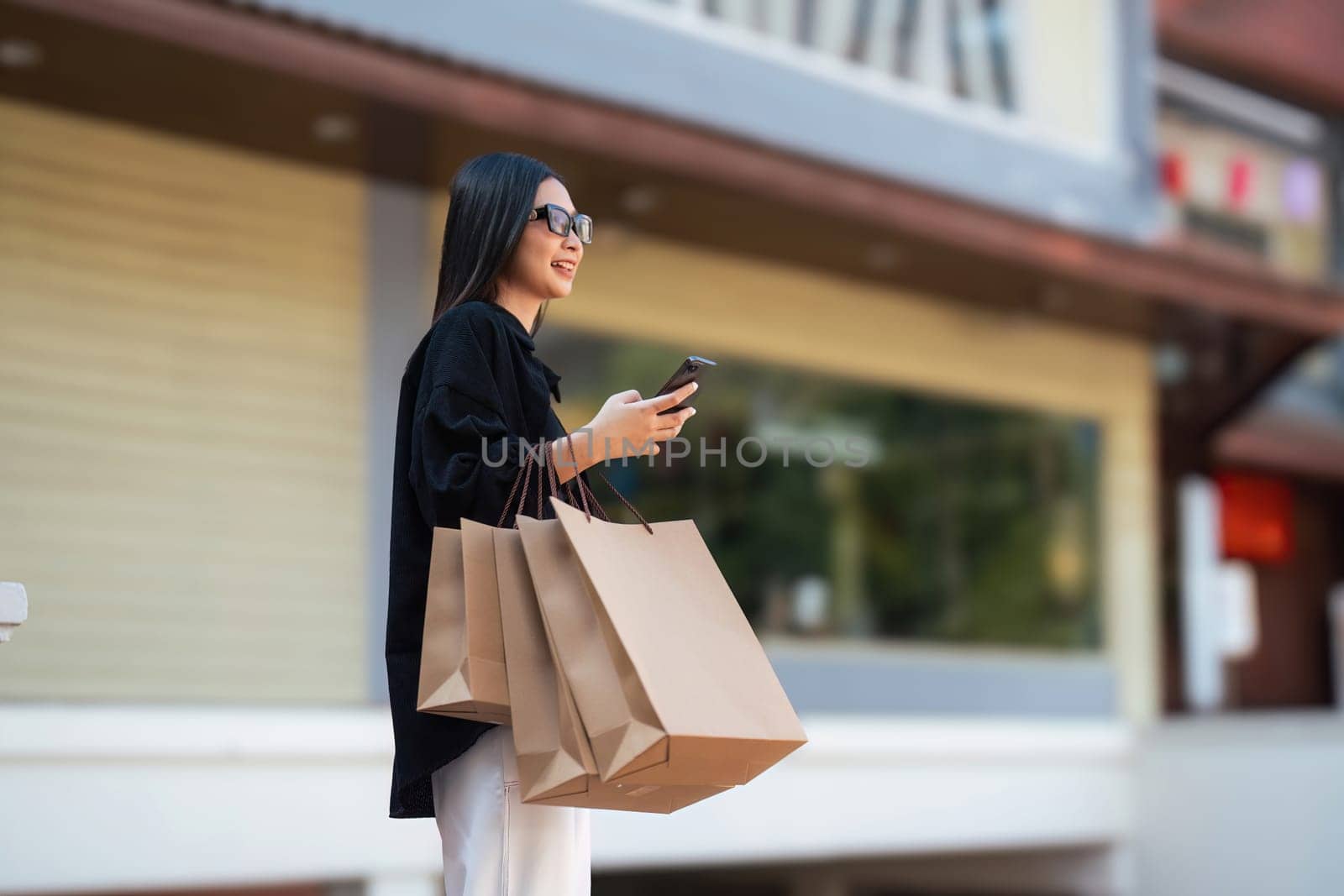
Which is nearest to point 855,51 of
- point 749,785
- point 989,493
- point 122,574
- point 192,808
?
point 989,493

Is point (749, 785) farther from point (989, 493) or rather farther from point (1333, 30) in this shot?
point (1333, 30)

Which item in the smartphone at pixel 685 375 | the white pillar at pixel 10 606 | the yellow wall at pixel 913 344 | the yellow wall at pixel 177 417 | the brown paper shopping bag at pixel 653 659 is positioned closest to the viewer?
the brown paper shopping bag at pixel 653 659

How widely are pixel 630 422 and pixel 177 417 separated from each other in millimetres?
4391

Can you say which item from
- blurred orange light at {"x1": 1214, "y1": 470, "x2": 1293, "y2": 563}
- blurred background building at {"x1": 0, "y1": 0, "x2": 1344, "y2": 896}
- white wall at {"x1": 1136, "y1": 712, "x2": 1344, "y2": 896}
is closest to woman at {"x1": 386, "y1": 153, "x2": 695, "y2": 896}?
blurred background building at {"x1": 0, "y1": 0, "x2": 1344, "y2": 896}

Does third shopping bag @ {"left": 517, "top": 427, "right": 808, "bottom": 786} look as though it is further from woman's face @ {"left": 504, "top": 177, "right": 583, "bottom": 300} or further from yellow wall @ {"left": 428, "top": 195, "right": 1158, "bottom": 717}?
yellow wall @ {"left": 428, "top": 195, "right": 1158, "bottom": 717}

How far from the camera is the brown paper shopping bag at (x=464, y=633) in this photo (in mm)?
1887

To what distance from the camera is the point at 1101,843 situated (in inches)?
329

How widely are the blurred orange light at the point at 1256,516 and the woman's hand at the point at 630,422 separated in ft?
36.1

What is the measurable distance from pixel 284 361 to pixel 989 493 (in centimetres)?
466

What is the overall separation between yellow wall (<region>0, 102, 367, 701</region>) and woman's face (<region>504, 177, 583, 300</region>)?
3.71m

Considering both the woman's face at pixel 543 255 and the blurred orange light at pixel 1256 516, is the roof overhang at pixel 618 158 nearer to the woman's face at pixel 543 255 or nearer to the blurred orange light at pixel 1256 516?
the woman's face at pixel 543 255

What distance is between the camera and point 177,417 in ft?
19.5

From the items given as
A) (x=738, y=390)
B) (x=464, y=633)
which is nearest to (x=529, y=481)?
(x=464, y=633)

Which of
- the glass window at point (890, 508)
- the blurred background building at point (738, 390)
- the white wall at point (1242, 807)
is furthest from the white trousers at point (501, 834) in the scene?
the white wall at point (1242, 807)
